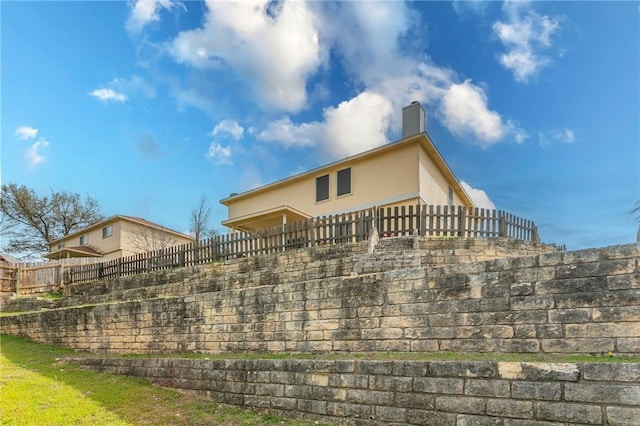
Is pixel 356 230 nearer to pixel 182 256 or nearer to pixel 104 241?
pixel 182 256

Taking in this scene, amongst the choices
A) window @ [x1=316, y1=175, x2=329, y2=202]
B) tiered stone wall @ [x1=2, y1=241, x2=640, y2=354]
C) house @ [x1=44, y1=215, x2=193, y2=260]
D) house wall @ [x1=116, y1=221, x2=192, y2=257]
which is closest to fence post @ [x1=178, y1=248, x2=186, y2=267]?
tiered stone wall @ [x1=2, y1=241, x2=640, y2=354]

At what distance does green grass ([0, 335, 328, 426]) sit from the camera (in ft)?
18.3

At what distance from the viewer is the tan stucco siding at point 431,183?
49.7 feet

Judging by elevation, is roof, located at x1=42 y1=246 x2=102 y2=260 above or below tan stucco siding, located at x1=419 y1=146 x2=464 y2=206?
below

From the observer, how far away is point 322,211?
1742 cm

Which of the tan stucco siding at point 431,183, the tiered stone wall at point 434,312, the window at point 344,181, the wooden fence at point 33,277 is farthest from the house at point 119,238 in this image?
the tan stucco siding at point 431,183

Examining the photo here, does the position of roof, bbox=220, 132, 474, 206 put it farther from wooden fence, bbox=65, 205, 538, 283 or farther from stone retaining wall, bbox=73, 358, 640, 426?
stone retaining wall, bbox=73, 358, 640, 426

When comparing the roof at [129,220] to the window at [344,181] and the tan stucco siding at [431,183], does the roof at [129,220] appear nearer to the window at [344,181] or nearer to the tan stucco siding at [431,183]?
the window at [344,181]

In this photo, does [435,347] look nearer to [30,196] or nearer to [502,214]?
[502,214]

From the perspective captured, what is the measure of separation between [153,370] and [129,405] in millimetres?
1123

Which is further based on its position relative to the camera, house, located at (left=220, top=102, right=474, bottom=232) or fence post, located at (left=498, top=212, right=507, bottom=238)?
house, located at (left=220, top=102, right=474, bottom=232)

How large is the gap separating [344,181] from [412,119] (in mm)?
3934

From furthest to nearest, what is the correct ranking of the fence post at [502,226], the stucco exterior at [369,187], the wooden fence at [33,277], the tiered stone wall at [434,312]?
the wooden fence at [33,277] < the stucco exterior at [369,187] < the fence post at [502,226] < the tiered stone wall at [434,312]

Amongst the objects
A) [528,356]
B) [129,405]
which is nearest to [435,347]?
[528,356]
